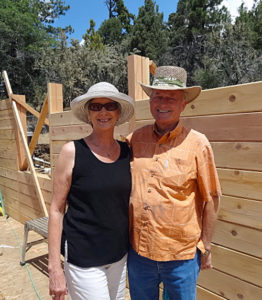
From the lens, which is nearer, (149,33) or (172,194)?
(172,194)

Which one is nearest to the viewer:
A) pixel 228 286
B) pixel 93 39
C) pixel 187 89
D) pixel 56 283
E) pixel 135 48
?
pixel 56 283

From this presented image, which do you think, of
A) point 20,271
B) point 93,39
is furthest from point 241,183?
point 93,39

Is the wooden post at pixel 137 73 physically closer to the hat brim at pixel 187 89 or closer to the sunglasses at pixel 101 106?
the hat brim at pixel 187 89

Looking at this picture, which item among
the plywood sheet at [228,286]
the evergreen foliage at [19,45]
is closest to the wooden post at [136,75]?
the plywood sheet at [228,286]

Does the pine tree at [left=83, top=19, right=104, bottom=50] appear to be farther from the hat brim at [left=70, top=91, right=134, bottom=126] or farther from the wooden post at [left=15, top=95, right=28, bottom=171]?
the hat brim at [left=70, top=91, right=134, bottom=126]

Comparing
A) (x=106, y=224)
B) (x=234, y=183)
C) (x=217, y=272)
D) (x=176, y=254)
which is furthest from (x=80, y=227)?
(x=217, y=272)

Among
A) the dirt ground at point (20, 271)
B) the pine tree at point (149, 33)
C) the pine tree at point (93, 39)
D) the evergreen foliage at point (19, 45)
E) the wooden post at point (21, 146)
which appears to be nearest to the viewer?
the dirt ground at point (20, 271)

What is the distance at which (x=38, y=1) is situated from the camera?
25375 millimetres

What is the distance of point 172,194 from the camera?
1541 mm

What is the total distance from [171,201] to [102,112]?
643 millimetres

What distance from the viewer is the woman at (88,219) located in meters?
1.52

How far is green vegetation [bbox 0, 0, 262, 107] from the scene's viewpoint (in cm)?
1664

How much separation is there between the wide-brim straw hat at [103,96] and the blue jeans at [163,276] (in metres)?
0.87

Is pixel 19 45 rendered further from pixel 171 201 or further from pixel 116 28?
pixel 171 201
